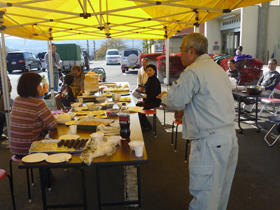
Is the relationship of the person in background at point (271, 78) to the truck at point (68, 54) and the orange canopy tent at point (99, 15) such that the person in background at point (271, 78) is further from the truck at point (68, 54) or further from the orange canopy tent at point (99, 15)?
the truck at point (68, 54)

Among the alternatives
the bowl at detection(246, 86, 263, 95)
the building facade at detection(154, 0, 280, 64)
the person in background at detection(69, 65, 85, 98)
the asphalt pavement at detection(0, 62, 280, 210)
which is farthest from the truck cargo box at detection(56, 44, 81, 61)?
the bowl at detection(246, 86, 263, 95)

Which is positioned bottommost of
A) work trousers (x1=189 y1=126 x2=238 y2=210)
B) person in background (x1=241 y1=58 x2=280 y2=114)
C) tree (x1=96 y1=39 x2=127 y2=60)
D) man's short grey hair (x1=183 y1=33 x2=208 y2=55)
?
work trousers (x1=189 y1=126 x2=238 y2=210)

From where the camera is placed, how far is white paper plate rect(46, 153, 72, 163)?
7.13ft

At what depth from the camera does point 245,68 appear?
10250 millimetres

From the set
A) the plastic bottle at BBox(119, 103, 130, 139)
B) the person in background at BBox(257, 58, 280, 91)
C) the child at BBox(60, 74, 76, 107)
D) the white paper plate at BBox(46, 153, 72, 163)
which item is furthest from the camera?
the person in background at BBox(257, 58, 280, 91)

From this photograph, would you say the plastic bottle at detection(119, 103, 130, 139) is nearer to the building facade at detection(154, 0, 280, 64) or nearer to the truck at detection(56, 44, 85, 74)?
the building facade at detection(154, 0, 280, 64)

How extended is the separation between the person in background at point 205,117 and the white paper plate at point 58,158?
0.97 m

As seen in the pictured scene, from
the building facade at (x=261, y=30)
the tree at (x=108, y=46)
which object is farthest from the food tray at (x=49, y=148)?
the tree at (x=108, y=46)

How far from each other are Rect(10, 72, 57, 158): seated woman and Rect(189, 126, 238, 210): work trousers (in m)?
1.77

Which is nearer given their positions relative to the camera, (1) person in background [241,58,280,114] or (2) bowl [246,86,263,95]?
(2) bowl [246,86,263,95]

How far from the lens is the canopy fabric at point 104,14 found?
4.21 meters

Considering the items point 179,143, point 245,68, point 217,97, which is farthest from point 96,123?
point 245,68

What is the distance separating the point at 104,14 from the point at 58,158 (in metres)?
3.10

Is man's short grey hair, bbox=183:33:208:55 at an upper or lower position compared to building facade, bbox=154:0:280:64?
lower
